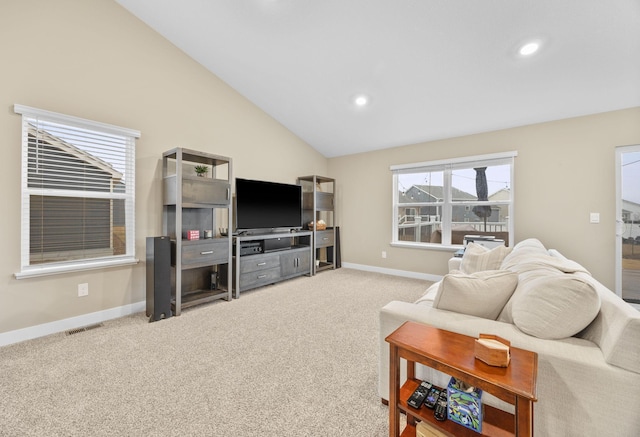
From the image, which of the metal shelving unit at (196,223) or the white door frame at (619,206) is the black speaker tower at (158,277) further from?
the white door frame at (619,206)

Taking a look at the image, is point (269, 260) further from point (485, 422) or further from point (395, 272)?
point (485, 422)

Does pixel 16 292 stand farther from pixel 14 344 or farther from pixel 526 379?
pixel 526 379

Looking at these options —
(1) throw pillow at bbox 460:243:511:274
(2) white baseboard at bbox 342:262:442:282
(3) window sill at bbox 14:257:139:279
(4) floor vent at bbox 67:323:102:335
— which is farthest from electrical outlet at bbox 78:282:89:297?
(2) white baseboard at bbox 342:262:442:282

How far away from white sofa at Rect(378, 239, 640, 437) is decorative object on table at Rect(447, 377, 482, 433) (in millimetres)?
199

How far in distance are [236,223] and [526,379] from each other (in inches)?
139

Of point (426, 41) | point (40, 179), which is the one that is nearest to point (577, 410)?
point (426, 41)

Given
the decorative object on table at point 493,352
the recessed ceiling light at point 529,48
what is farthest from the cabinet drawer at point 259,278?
the recessed ceiling light at point 529,48

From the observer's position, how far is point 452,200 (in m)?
4.40

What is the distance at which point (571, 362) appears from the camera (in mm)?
1028

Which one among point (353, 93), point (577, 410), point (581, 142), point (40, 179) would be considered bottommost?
point (577, 410)

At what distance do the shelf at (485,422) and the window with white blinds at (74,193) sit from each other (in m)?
3.14

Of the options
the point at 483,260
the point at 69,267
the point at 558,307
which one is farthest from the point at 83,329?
the point at 483,260

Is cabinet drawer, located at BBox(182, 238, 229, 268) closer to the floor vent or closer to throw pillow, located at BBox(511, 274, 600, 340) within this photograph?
the floor vent

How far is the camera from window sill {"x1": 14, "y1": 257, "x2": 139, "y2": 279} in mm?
2406
